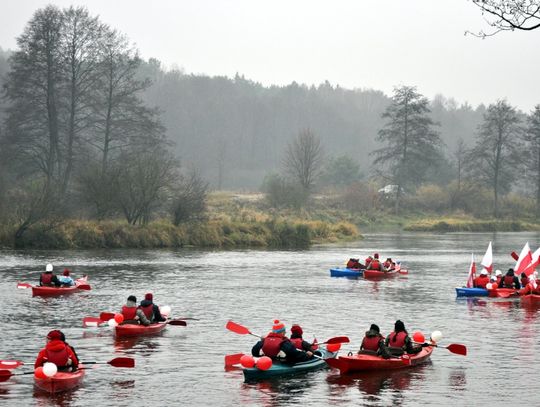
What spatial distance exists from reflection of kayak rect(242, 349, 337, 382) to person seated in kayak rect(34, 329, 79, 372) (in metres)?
3.79

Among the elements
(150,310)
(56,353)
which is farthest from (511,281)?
(56,353)

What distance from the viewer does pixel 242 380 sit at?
18.9 m

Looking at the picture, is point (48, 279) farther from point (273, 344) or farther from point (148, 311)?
point (273, 344)

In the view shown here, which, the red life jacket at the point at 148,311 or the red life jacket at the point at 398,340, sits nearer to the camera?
the red life jacket at the point at 398,340

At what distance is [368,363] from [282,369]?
2004 mm

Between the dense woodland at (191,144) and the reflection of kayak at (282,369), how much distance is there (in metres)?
30.8

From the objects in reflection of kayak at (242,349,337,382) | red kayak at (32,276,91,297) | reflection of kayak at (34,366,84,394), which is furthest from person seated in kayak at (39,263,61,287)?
reflection of kayak at (242,349,337,382)

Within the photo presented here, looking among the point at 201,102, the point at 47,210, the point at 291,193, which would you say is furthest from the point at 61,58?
the point at 201,102

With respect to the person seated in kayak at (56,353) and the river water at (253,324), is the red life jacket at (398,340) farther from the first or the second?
the person seated in kayak at (56,353)

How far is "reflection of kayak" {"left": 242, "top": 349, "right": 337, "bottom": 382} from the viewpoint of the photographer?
18.5m

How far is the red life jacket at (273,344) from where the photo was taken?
1905 cm

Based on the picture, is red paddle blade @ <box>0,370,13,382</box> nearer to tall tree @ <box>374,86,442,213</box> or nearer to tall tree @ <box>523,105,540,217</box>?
tall tree @ <box>374,86,442,213</box>

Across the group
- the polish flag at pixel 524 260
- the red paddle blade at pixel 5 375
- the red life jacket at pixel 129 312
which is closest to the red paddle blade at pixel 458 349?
the red life jacket at pixel 129 312

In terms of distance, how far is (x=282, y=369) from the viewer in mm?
18891
